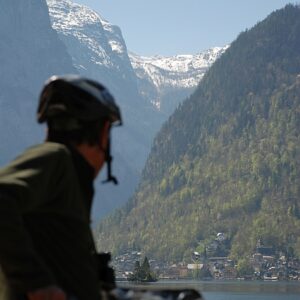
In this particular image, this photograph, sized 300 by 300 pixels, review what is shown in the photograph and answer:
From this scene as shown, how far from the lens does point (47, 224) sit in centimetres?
414

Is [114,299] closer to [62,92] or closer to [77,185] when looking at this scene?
[77,185]

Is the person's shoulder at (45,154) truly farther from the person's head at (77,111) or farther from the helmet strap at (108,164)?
the helmet strap at (108,164)

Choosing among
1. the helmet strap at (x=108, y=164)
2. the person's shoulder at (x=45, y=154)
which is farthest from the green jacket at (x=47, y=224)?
the helmet strap at (x=108, y=164)

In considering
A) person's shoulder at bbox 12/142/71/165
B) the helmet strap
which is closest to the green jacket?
person's shoulder at bbox 12/142/71/165

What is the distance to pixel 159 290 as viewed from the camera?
427cm

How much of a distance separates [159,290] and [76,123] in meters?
0.81

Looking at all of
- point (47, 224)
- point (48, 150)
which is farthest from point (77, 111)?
point (47, 224)

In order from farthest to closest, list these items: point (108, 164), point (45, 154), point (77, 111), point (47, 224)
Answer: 1. point (108, 164)
2. point (77, 111)
3. point (47, 224)
4. point (45, 154)

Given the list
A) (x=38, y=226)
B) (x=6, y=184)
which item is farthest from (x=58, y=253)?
(x=6, y=184)

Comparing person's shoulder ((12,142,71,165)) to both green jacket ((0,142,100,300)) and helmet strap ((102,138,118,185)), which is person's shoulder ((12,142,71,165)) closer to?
green jacket ((0,142,100,300))

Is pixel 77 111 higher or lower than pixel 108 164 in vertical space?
higher

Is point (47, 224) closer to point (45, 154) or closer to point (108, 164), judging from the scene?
point (45, 154)

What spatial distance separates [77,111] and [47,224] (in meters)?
0.52

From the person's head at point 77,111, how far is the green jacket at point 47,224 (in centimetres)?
7
